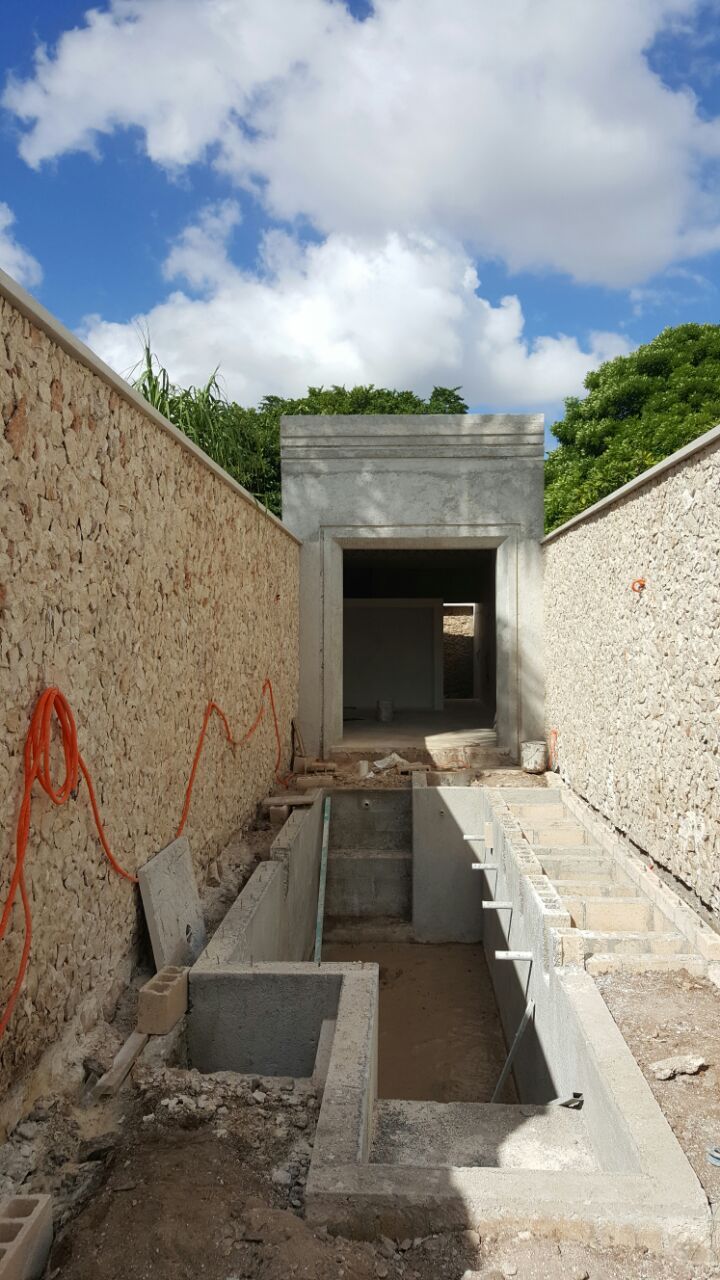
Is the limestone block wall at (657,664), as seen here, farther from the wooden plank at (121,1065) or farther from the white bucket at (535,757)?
the wooden plank at (121,1065)

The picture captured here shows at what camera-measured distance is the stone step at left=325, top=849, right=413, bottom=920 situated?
8.95m

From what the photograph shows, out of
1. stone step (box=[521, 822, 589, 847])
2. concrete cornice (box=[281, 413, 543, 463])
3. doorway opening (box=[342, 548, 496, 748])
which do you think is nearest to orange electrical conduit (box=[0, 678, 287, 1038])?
stone step (box=[521, 822, 589, 847])

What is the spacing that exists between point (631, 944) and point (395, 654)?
11.6m

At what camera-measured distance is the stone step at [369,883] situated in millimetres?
8945

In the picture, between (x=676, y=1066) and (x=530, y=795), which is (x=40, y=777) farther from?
(x=530, y=795)

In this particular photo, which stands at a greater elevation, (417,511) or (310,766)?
(417,511)

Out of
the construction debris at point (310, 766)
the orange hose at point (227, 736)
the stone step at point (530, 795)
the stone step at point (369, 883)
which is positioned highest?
the orange hose at point (227, 736)

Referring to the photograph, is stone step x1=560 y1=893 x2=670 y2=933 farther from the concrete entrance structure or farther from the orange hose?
the concrete entrance structure

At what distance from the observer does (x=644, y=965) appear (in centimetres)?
434

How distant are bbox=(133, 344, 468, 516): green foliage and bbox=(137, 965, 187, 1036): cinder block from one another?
15.0 ft

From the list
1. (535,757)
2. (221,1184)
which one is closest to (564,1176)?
(221,1184)

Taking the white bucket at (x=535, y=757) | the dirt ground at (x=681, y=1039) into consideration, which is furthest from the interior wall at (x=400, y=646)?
the dirt ground at (x=681, y=1039)

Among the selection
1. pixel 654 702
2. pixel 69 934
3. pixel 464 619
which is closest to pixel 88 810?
pixel 69 934

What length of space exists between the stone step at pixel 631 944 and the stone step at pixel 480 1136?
947 millimetres
